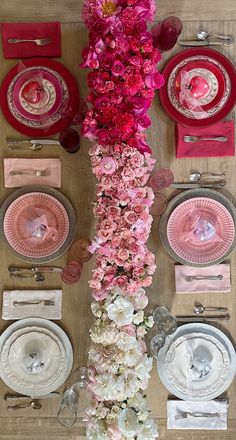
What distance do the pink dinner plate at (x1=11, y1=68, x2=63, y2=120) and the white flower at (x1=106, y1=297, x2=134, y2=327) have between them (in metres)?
0.90

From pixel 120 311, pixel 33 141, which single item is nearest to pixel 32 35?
pixel 33 141

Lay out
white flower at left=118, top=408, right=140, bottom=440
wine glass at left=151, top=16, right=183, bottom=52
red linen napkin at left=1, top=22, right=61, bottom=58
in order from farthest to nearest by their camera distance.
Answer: red linen napkin at left=1, top=22, right=61, bottom=58 < wine glass at left=151, top=16, right=183, bottom=52 < white flower at left=118, top=408, right=140, bottom=440

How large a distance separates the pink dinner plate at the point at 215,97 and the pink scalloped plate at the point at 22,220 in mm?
662

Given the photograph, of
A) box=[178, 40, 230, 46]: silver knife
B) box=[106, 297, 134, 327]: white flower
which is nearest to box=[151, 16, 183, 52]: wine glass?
box=[178, 40, 230, 46]: silver knife

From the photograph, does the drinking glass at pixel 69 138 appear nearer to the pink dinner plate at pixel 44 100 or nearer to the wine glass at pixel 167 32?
the pink dinner plate at pixel 44 100

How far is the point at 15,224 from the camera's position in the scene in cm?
240

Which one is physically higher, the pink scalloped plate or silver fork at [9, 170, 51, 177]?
silver fork at [9, 170, 51, 177]

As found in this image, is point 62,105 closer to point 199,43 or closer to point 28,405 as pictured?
point 199,43

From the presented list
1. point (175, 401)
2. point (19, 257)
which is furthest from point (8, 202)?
point (175, 401)

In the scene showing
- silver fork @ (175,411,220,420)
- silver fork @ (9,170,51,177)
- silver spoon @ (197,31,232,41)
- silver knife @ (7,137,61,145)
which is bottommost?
silver fork @ (175,411,220,420)

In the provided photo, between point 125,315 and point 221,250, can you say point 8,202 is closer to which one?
point 125,315

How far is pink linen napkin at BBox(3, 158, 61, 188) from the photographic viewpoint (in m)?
2.40

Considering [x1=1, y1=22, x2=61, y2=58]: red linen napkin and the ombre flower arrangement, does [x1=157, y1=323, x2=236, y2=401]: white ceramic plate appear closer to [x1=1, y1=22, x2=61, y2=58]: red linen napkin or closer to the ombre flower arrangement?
the ombre flower arrangement

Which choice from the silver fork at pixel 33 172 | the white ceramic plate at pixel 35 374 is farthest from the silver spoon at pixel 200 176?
the white ceramic plate at pixel 35 374
